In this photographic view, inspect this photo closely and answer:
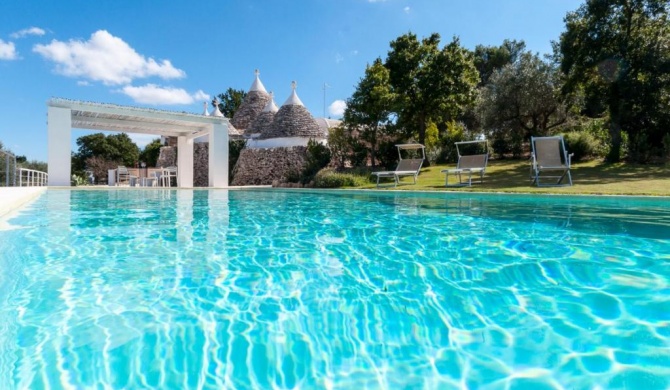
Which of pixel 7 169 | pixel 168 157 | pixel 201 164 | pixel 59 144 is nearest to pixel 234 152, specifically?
pixel 201 164

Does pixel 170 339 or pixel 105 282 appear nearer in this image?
pixel 170 339

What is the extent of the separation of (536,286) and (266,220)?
467cm

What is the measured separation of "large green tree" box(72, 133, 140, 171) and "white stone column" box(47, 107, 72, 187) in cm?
3535

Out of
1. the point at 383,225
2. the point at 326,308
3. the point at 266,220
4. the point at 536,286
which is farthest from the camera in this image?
the point at 266,220

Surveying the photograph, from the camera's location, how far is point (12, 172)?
13.3m

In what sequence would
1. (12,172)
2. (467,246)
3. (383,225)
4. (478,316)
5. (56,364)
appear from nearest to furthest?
1. (56,364)
2. (478,316)
3. (467,246)
4. (383,225)
5. (12,172)

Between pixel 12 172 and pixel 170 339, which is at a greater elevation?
pixel 12 172

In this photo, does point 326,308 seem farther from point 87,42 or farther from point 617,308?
point 87,42

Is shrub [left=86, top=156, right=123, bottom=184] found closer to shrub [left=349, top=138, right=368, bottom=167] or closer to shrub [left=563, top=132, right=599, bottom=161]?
shrub [left=349, top=138, right=368, bottom=167]

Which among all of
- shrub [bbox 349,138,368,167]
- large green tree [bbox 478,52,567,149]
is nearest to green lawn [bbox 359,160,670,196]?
shrub [bbox 349,138,368,167]

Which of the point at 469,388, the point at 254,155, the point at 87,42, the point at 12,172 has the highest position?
the point at 87,42

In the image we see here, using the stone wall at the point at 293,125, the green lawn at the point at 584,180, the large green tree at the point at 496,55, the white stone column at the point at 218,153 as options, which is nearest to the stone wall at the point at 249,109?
the stone wall at the point at 293,125

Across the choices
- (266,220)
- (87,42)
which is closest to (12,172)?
(87,42)

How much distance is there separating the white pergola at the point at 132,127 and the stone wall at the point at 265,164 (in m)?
4.11
